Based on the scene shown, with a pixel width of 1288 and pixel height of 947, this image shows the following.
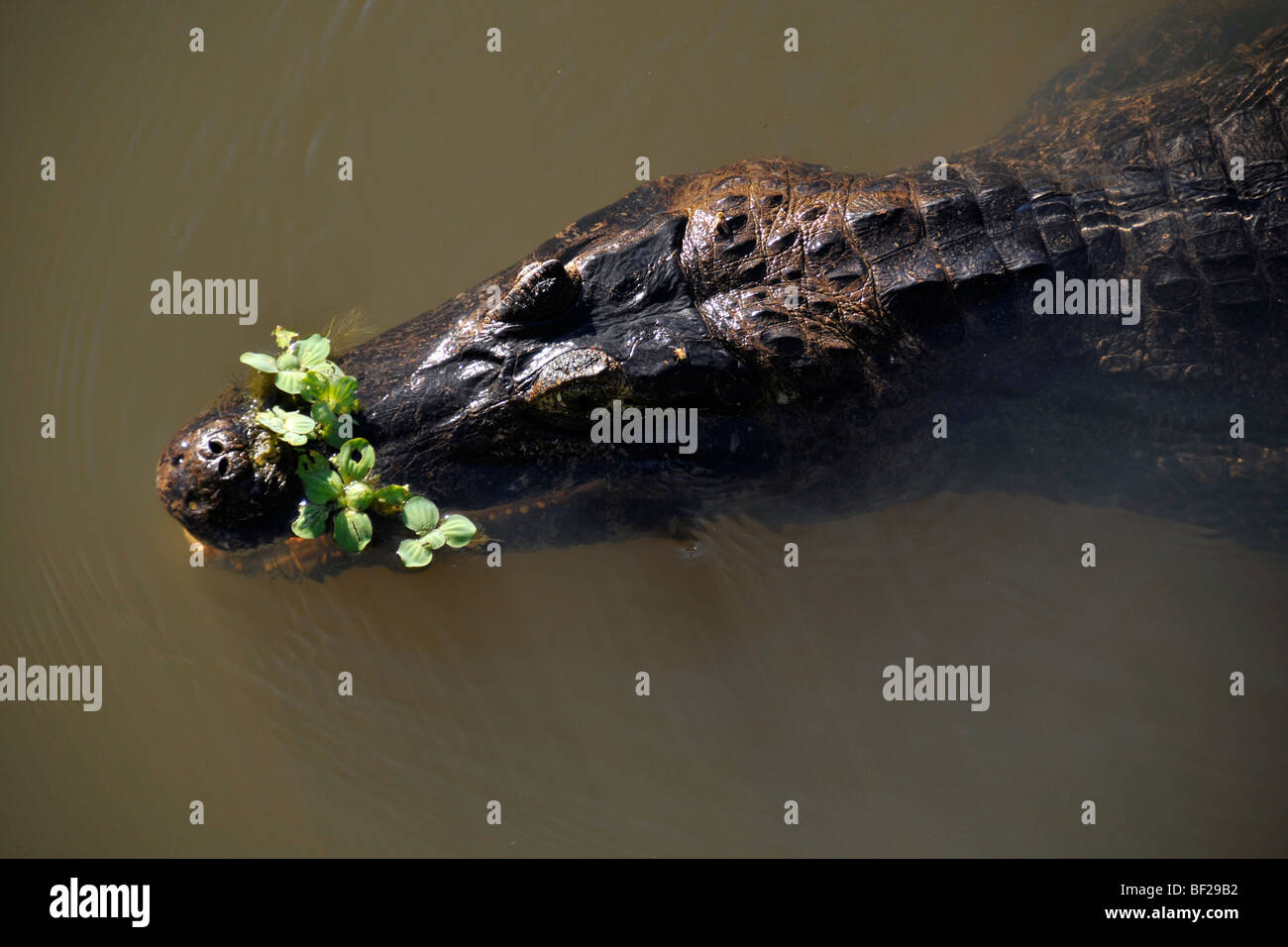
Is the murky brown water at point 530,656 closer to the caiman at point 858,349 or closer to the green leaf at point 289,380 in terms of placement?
the caiman at point 858,349

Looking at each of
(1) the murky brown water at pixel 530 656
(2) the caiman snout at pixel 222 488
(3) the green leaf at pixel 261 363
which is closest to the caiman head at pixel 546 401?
(2) the caiman snout at pixel 222 488

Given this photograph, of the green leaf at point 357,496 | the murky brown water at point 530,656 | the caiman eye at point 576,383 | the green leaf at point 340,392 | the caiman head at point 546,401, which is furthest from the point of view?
the murky brown water at point 530,656

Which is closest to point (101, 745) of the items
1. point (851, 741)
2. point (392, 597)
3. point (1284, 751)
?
point (392, 597)

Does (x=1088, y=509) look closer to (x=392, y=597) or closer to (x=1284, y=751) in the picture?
(x=1284, y=751)

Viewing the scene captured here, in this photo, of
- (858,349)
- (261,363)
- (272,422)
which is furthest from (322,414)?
(858,349)

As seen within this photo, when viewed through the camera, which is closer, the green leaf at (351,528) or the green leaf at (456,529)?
the green leaf at (351,528)

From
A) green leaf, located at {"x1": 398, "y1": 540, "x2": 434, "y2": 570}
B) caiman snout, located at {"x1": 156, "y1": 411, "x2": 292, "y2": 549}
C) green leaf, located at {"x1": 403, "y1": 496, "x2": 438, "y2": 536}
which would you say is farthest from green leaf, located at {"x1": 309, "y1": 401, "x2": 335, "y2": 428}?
green leaf, located at {"x1": 398, "y1": 540, "x2": 434, "y2": 570}

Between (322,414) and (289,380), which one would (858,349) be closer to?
(322,414)

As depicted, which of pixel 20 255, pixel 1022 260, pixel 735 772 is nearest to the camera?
pixel 1022 260

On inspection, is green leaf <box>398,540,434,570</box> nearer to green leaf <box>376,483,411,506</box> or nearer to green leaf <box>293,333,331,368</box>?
green leaf <box>376,483,411,506</box>
